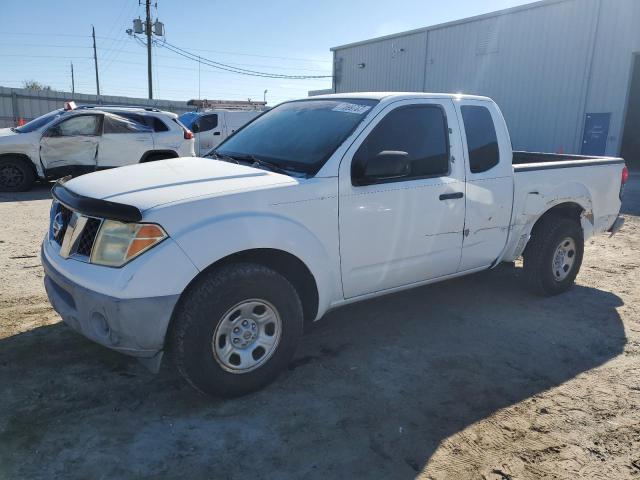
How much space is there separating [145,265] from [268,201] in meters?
0.81

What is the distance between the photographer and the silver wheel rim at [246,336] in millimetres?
3031

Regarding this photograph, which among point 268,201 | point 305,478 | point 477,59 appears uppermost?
point 477,59

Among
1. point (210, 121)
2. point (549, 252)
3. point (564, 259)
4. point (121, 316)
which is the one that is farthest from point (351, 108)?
point (210, 121)

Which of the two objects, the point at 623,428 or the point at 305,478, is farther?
the point at 623,428

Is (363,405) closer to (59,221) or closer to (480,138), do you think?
(59,221)

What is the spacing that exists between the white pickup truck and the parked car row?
774 cm

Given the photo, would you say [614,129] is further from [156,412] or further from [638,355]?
[156,412]

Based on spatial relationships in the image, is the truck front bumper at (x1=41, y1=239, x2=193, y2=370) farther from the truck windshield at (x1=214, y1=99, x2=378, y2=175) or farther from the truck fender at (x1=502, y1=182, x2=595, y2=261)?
the truck fender at (x1=502, y1=182, x2=595, y2=261)

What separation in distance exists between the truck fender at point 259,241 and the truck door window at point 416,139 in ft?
2.53

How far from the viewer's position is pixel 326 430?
292 cm

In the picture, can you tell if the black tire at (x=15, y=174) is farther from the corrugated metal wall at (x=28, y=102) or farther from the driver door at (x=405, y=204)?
the corrugated metal wall at (x=28, y=102)

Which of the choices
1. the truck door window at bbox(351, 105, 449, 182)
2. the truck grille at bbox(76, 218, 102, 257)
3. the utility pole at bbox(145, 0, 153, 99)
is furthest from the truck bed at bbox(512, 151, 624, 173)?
the utility pole at bbox(145, 0, 153, 99)

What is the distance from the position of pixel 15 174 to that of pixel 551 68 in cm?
1669

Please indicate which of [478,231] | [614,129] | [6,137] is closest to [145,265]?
[478,231]
